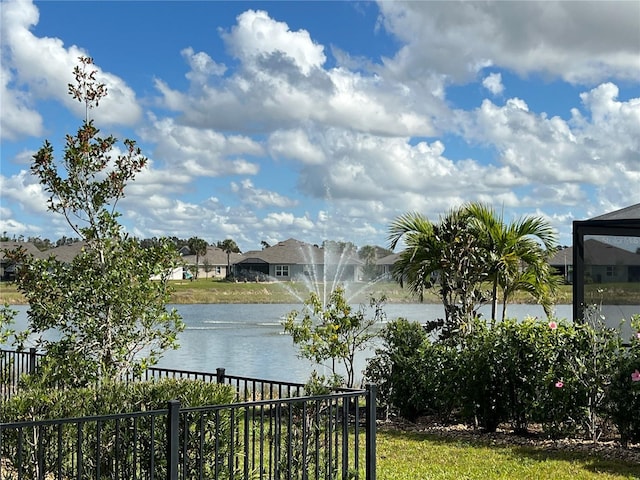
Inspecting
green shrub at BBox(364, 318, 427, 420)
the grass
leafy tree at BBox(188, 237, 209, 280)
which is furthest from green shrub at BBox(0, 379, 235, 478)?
leafy tree at BBox(188, 237, 209, 280)

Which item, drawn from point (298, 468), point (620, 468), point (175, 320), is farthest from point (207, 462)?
point (620, 468)

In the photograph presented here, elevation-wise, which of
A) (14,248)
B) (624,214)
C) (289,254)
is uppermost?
(289,254)

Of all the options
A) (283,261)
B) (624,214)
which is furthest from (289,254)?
(624,214)

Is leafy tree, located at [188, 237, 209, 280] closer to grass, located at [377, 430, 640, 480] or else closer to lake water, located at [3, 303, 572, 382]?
lake water, located at [3, 303, 572, 382]

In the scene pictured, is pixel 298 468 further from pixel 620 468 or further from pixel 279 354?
pixel 279 354

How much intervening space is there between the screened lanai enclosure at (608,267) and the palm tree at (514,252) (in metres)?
1.58

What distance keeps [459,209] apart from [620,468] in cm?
493

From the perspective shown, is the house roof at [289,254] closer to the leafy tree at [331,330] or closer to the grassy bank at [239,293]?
the grassy bank at [239,293]

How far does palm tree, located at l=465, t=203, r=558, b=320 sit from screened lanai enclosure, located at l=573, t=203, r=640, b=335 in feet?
5.17

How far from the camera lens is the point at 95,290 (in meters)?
7.70

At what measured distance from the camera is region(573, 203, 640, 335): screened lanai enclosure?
9484 mm

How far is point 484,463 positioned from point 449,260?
3637 mm

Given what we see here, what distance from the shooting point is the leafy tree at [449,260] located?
34.6ft

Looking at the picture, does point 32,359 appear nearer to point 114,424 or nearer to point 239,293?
point 114,424
